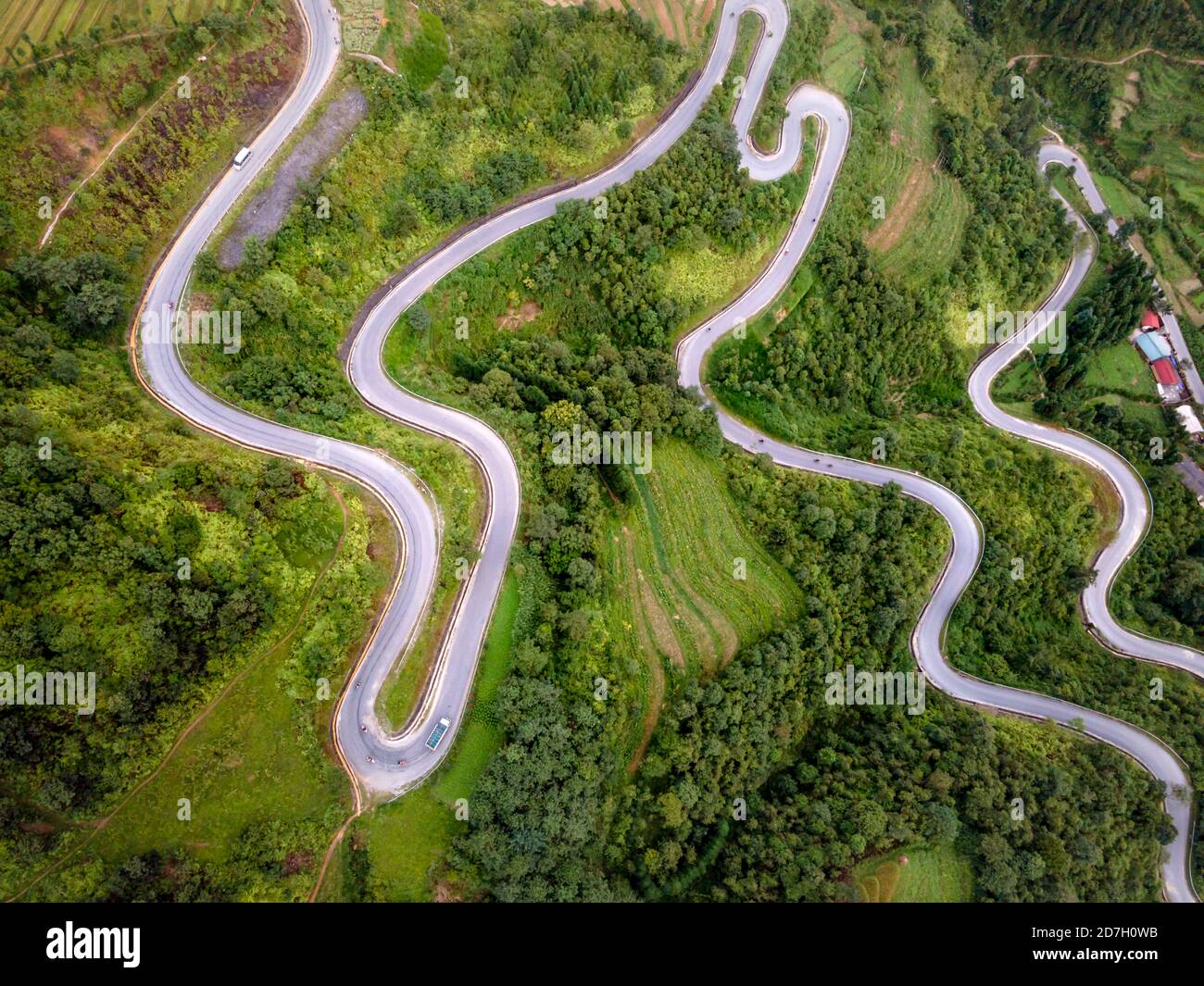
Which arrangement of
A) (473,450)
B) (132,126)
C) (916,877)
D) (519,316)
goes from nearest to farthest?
(132,126) → (916,877) → (473,450) → (519,316)

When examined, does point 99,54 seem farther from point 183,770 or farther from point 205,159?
point 183,770

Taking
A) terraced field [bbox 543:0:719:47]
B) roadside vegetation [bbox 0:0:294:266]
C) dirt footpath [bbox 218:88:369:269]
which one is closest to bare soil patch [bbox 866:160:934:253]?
terraced field [bbox 543:0:719:47]

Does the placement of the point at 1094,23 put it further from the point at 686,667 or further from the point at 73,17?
the point at 73,17

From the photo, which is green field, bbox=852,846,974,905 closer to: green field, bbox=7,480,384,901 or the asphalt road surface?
green field, bbox=7,480,384,901

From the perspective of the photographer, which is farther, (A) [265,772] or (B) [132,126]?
(B) [132,126]

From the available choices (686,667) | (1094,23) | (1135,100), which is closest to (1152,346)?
(1135,100)

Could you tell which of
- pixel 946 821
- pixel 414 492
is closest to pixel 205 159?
pixel 414 492
